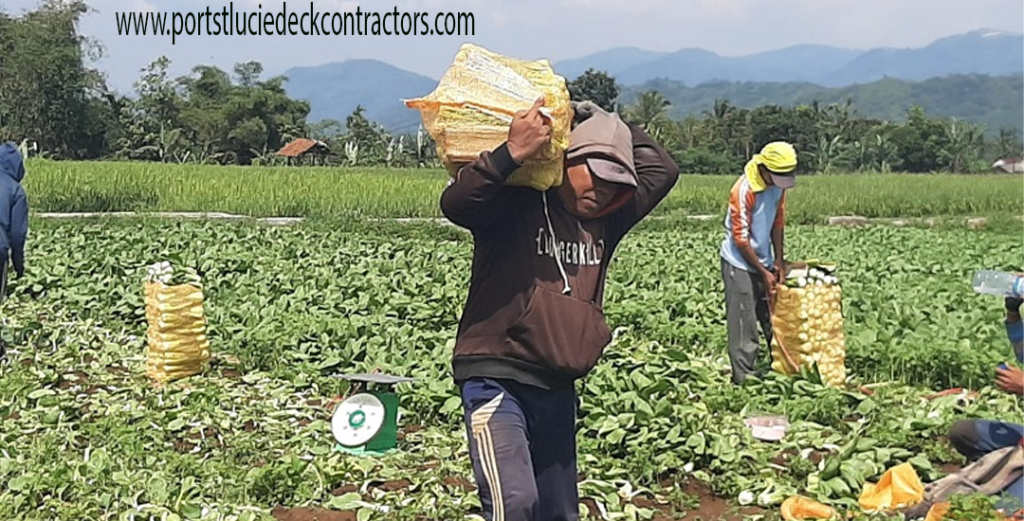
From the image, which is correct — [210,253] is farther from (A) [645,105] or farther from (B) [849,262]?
(A) [645,105]

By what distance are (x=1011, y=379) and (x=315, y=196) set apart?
22286 millimetres

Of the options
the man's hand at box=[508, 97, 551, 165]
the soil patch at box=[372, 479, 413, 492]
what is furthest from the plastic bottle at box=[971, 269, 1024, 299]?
the soil patch at box=[372, 479, 413, 492]

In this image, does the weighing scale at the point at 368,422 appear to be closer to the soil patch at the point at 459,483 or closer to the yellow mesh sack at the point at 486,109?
the soil patch at the point at 459,483

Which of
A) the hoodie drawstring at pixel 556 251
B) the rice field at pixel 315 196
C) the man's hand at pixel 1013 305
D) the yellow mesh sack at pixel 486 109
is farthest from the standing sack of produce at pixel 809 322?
the rice field at pixel 315 196

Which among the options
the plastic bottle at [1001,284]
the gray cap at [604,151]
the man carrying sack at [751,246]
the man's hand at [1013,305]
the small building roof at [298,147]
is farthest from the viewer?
the small building roof at [298,147]

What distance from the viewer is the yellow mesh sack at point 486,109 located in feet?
11.2

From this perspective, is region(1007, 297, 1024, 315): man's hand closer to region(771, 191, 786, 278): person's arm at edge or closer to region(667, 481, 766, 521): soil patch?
region(667, 481, 766, 521): soil patch

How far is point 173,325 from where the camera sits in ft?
25.4

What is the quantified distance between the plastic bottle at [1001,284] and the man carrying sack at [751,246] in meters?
2.80

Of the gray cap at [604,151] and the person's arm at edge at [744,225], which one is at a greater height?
the gray cap at [604,151]

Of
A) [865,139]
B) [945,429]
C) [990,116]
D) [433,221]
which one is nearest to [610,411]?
[945,429]

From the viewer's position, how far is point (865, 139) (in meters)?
56.0

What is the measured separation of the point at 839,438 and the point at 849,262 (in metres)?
8.07

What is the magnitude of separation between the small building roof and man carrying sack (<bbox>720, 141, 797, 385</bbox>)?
44.3m
